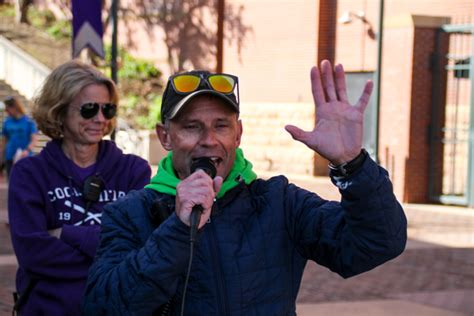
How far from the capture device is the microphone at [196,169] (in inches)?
92.7

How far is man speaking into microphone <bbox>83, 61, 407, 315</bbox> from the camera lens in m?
2.47

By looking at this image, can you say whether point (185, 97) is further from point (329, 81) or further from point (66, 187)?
point (66, 187)

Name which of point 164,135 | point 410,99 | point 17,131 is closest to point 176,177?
point 164,135

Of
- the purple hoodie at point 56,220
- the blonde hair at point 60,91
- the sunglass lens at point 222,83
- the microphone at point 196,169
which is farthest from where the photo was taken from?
the blonde hair at point 60,91

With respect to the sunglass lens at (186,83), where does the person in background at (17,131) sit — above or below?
below

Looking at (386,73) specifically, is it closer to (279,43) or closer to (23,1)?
(279,43)

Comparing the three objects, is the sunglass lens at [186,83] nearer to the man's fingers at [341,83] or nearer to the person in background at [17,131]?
the man's fingers at [341,83]

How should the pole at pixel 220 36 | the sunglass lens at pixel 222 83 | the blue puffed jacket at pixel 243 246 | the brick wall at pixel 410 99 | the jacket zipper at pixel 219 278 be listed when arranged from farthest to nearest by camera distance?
the pole at pixel 220 36 < the brick wall at pixel 410 99 < the sunglass lens at pixel 222 83 < the jacket zipper at pixel 219 278 < the blue puffed jacket at pixel 243 246

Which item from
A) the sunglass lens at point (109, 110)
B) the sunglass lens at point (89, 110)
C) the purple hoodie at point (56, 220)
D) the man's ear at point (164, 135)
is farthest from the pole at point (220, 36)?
the man's ear at point (164, 135)

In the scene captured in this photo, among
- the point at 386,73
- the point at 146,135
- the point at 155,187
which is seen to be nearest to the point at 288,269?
the point at 155,187

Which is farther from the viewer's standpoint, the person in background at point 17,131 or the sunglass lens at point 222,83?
the person in background at point 17,131

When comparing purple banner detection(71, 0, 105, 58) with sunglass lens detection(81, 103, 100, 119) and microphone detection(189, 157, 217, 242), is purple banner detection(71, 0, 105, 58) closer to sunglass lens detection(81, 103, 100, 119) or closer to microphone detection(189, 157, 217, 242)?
sunglass lens detection(81, 103, 100, 119)

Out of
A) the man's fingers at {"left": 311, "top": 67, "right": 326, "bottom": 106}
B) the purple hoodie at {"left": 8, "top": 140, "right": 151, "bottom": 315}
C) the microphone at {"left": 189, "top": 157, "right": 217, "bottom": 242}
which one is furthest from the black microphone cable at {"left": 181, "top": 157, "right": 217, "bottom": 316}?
the purple hoodie at {"left": 8, "top": 140, "right": 151, "bottom": 315}

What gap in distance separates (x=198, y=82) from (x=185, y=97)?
62 mm
